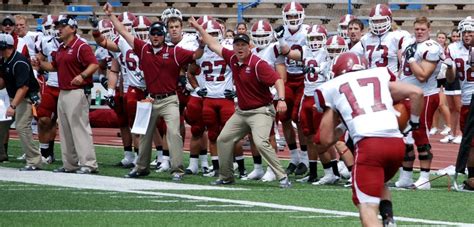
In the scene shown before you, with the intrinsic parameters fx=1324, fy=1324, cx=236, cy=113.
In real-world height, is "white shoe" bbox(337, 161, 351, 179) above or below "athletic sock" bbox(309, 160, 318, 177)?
below

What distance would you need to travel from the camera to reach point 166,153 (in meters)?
17.1

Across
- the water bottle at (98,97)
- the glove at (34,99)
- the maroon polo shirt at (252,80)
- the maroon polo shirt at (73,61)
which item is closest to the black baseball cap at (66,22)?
the maroon polo shirt at (73,61)

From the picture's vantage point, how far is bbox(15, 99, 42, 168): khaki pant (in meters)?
16.4

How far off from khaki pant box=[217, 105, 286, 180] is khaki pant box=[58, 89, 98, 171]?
2.03m

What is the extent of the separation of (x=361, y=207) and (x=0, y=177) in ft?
23.5

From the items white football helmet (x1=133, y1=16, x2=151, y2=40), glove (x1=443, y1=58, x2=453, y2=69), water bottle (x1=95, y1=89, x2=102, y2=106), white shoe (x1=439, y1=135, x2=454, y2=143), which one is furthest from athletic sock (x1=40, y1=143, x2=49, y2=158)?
white shoe (x1=439, y1=135, x2=454, y2=143)

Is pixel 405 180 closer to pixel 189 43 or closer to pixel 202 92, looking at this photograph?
pixel 202 92

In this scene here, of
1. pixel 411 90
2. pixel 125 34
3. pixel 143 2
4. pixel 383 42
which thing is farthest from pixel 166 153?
pixel 143 2

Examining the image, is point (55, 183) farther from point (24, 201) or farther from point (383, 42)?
point (383, 42)

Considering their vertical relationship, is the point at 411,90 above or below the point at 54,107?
above

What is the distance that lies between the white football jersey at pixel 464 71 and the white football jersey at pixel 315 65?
1665 millimetres

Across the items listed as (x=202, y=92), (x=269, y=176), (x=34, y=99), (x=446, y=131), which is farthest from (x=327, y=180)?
(x=446, y=131)

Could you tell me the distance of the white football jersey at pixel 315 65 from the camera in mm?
15656

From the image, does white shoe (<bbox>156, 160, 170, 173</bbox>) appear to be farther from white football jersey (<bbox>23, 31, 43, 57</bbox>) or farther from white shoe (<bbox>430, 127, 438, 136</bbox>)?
white shoe (<bbox>430, 127, 438, 136</bbox>)
